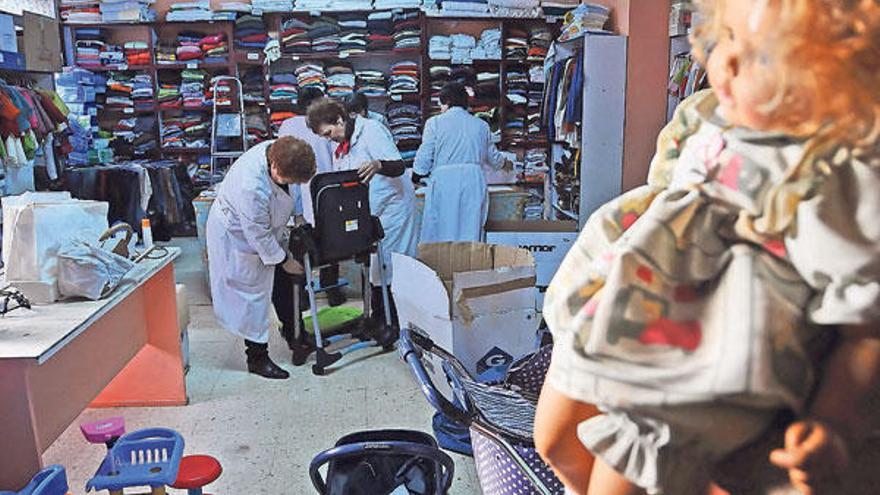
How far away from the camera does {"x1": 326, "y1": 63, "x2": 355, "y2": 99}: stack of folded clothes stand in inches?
270

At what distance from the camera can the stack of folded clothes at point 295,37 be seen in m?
6.77

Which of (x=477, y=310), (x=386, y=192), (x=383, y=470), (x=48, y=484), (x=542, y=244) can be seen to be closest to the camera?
(x=48, y=484)

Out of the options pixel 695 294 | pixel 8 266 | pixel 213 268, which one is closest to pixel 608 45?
pixel 213 268

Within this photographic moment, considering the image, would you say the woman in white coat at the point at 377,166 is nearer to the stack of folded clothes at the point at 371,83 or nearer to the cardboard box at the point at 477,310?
the cardboard box at the point at 477,310

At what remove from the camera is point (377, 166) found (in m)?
4.27

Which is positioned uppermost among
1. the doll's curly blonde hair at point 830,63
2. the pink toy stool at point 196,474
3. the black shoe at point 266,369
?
the doll's curly blonde hair at point 830,63

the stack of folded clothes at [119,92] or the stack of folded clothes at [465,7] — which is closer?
the stack of folded clothes at [465,7]

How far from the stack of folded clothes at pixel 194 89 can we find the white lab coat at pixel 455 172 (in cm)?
295

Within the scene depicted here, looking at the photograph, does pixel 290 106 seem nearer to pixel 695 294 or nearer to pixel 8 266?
pixel 8 266

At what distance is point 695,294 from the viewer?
25.6 inches

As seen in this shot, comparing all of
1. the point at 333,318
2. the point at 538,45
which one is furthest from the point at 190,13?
the point at 333,318

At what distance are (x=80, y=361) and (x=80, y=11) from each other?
214 inches

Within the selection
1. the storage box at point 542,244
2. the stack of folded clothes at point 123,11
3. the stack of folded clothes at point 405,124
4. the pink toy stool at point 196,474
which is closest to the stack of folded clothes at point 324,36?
the stack of folded clothes at point 405,124

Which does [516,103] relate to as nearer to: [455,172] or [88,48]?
[455,172]
